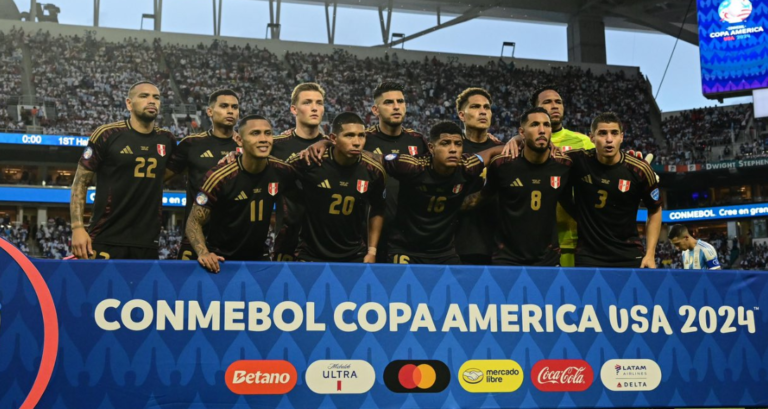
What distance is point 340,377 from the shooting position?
5.10 meters

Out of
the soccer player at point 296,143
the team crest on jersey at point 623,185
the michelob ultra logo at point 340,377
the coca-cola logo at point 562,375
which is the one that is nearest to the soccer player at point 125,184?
the soccer player at point 296,143

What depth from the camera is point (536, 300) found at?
545cm

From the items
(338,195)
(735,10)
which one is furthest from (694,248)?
Answer: (735,10)

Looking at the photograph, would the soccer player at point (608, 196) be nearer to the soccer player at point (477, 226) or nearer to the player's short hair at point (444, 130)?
the soccer player at point (477, 226)

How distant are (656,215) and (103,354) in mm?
4740

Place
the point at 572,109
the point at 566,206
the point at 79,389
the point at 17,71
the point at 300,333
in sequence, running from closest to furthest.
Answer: the point at 79,389 < the point at 300,333 < the point at 566,206 < the point at 17,71 < the point at 572,109

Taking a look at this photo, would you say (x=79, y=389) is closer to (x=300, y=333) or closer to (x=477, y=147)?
(x=300, y=333)

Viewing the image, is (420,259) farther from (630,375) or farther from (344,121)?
(630,375)

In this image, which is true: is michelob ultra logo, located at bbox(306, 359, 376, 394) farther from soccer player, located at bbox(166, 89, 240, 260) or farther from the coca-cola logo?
soccer player, located at bbox(166, 89, 240, 260)

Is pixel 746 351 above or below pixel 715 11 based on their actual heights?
below

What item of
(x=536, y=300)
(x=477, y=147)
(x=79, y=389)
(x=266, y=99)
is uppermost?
(x=266, y=99)

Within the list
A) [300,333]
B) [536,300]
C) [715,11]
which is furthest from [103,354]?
[715,11]

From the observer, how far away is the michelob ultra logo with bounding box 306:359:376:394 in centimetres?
507

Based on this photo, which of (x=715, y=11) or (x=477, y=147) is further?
(x=715, y=11)
